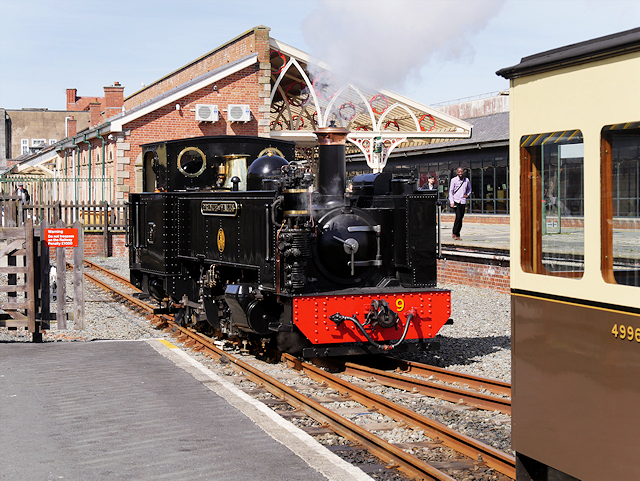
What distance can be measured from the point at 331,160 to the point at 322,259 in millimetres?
1101

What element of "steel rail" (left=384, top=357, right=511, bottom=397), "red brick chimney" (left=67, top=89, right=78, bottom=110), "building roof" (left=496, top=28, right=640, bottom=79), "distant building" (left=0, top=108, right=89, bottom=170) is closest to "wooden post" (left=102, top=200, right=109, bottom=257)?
"steel rail" (left=384, top=357, right=511, bottom=397)

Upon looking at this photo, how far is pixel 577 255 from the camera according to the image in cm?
371

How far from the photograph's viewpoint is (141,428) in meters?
5.96

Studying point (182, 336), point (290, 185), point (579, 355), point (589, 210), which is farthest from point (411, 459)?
point (182, 336)

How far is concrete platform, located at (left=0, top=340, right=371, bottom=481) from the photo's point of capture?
5.00 metres

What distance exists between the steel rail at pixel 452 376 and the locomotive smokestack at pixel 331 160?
2.00 m

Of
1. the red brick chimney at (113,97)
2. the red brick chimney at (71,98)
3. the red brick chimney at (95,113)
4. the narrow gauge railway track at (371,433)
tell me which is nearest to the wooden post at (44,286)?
the narrow gauge railway track at (371,433)

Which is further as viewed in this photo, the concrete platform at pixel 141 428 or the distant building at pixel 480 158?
the distant building at pixel 480 158

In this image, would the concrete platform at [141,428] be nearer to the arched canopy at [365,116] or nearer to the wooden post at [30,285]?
the wooden post at [30,285]

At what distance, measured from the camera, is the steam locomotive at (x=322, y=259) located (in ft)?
26.3

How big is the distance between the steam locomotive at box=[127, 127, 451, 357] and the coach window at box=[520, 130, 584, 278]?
13.4 ft

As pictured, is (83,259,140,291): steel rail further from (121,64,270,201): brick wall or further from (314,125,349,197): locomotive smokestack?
(314,125,349,197): locomotive smokestack

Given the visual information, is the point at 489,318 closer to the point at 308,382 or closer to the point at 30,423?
the point at 308,382

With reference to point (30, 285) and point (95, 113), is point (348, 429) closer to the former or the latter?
point (30, 285)
